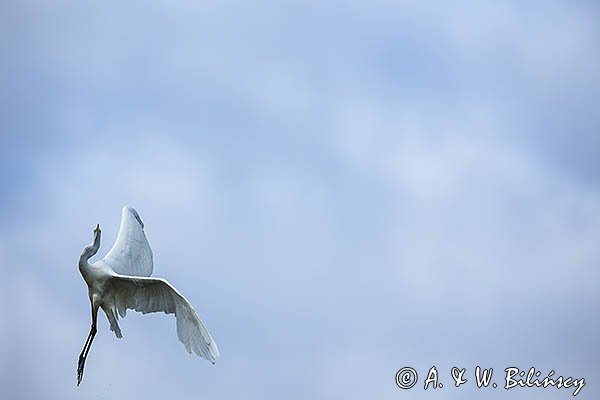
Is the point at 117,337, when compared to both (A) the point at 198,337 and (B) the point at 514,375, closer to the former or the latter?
(A) the point at 198,337

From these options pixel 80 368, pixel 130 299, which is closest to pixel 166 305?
pixel 130 299

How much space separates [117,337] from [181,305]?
2.12 meters

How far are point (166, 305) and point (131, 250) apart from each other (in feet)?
9.54

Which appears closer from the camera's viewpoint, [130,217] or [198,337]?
[198,337]

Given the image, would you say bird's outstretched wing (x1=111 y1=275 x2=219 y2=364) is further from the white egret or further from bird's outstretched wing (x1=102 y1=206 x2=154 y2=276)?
bird's outstretched wing (x1=102 y1=206 x2=154 y2=276)

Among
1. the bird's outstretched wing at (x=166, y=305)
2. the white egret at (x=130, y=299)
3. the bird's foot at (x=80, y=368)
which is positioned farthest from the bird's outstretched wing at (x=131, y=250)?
the bird's foot at (x=80, y=368)

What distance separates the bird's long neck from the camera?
34656 mm

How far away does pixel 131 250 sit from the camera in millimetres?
37156

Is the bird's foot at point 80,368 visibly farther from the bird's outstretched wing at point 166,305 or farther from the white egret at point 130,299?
the bird's outstretched wing at point 166,305

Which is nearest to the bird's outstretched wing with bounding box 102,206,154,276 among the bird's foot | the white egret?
the white egret

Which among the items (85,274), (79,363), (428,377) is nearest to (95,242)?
(85,274)

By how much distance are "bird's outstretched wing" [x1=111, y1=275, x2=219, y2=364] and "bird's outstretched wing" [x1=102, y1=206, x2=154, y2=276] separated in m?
0.92

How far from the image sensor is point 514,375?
122 feet

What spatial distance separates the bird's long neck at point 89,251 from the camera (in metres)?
34.7
